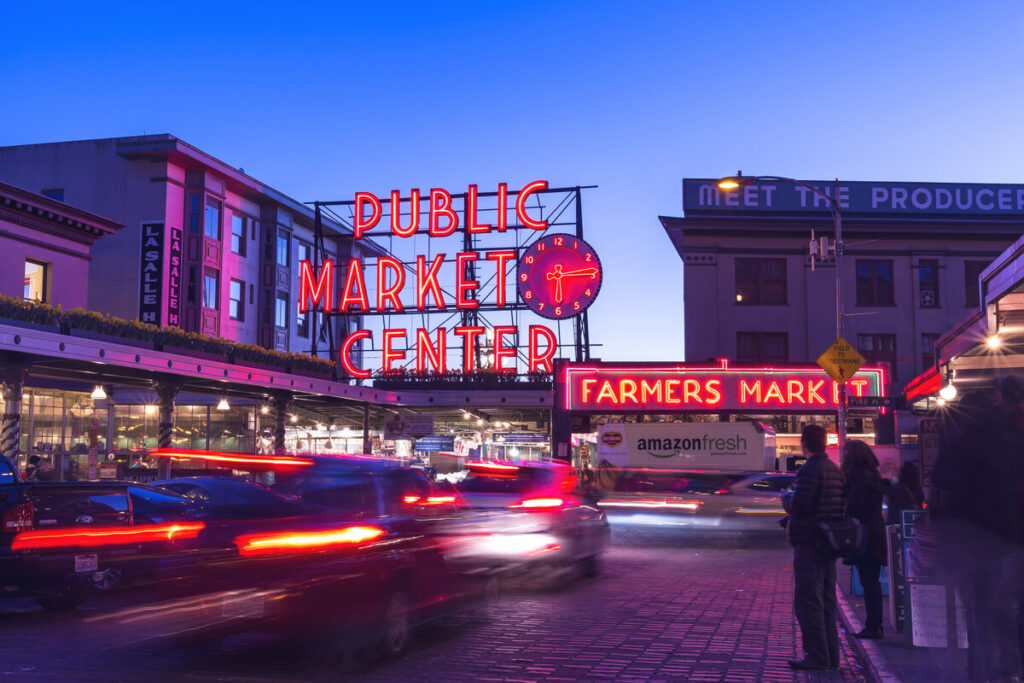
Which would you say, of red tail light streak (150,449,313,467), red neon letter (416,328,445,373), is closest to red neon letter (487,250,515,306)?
red neon letter (416,328,445,373)

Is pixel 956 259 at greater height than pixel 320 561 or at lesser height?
greater

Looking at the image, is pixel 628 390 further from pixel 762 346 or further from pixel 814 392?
pixel 762 346

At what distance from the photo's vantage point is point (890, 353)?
4122cm

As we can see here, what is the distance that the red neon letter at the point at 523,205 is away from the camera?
4769 cm

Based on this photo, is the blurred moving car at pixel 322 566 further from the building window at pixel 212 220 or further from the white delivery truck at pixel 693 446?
the building window at pixel 212 220

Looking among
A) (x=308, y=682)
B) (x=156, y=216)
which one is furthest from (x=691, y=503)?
(x=156, y=216)

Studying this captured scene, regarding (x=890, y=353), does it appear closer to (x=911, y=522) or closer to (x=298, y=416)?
(x=298, y=416)

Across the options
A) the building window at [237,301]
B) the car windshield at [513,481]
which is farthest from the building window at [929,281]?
the building window at [237,301]

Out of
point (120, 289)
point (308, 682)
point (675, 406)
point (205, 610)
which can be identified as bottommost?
point (308, 682)

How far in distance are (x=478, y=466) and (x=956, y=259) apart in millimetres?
33471

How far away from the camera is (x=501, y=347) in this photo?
45.2 metres

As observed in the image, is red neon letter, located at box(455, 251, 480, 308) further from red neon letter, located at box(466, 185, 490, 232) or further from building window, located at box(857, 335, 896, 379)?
building window, located at box(857, 335, 896, 379)

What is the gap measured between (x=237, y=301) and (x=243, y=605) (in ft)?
153

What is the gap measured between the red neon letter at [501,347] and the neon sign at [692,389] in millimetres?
12076
